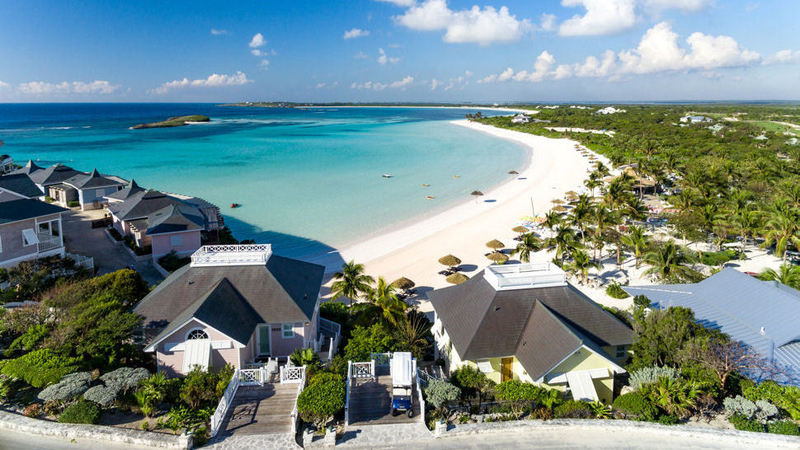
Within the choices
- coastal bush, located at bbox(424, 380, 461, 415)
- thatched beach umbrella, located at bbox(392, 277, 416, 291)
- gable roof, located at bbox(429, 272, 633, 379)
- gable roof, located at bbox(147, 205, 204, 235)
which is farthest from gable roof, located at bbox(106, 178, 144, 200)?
coastal bush, located at bbox(424, 380, 461, 415)

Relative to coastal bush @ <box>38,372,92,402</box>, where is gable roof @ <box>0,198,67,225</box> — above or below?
above

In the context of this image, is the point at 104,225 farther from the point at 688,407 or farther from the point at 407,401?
the point at 688,407

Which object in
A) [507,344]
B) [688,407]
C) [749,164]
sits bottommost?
[688,407]

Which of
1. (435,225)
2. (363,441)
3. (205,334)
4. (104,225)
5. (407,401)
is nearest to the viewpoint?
(363,441)

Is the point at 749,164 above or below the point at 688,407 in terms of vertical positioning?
above

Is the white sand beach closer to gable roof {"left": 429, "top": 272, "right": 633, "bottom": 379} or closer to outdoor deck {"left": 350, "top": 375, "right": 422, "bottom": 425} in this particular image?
gable roof {"left": 429, "top": 272, "right": 633, "bottom": 379}

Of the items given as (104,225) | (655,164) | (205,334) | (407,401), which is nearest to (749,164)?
(655,164)

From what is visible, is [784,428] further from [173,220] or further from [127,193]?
[127,193]
